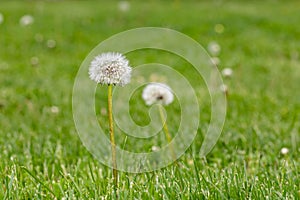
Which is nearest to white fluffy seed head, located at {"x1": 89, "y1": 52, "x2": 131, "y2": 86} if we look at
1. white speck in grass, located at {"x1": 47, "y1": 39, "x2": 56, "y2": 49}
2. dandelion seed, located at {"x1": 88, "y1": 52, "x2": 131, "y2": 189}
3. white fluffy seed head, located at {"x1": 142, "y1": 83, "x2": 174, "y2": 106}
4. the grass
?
dandelion seed, located at {"x1": 88, "y1": 52, "x2": 131, "y2": 189}

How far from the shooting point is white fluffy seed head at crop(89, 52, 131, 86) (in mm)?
1663

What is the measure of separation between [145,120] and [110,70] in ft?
7.18

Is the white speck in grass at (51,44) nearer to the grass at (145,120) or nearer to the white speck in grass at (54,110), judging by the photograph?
the grass at (145,120)

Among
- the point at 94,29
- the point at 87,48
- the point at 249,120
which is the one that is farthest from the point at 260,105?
the point at 94,29

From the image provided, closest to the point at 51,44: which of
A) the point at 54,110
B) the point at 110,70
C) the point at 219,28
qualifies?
the point at 219,28

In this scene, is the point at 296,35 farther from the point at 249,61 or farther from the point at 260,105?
the point at 260,105

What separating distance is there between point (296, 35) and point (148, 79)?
6121mm

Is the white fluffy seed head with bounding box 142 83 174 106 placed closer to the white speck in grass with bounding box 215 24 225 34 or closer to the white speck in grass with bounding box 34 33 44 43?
the white speck in grass with bounding box 34 33 44 43

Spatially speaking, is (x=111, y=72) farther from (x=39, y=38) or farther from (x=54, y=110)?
(x=39, y=38)

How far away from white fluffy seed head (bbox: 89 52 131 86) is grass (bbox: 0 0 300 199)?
1.42 feet

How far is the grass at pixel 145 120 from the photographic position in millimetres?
1827

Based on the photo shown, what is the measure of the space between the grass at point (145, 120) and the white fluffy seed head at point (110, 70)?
1.42 feet

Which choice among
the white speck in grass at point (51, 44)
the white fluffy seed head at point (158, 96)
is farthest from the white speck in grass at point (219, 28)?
the white fluffy seed head at point (158, 96)

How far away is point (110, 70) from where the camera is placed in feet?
5.55
